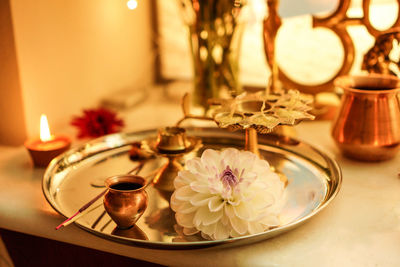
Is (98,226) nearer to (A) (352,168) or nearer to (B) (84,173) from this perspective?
(B) (84,173)

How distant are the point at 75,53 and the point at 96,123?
225 mm

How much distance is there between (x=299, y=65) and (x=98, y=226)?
0.80 meters

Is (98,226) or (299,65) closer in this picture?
(98,226)

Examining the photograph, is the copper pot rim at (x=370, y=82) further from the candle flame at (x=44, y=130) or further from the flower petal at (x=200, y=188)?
the candle flame at (x=44, y=130)

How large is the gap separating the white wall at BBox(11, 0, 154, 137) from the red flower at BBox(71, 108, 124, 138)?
4.1 inches

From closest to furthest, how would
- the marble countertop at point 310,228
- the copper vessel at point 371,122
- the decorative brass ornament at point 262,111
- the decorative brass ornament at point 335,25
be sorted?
the marble countertop at point 310,228, the decorative brass ornament at point 262,111, the copper vessel at point 371,122, the decorative brass ornament at point 335,25

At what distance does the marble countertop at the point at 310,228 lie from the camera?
63 cm

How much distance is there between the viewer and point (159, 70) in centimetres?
149

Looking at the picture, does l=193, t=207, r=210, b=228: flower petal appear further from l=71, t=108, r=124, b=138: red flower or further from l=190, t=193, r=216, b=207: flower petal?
l=71, t=108, r=124, b=138: red flower

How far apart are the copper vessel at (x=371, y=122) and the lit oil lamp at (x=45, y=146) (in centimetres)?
56

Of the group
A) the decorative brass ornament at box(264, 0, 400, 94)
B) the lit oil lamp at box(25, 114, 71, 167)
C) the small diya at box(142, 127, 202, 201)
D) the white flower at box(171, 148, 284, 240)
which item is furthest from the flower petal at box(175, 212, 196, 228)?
the decorative brass ornament at box(264, 0, 400, 94)

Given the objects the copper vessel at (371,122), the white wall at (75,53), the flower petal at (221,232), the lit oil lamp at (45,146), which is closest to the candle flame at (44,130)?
the lit oil lamp at (45,146)

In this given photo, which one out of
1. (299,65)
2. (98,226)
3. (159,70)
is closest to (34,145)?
(98,226)

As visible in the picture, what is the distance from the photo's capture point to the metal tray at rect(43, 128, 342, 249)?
66cm
